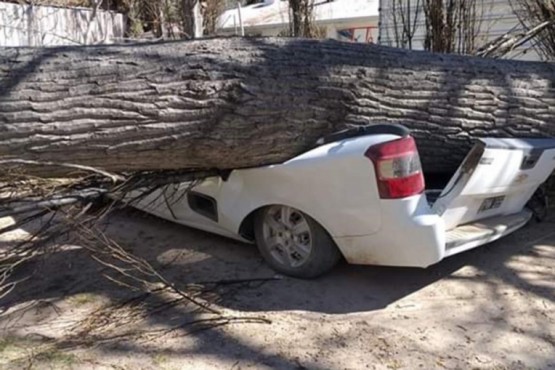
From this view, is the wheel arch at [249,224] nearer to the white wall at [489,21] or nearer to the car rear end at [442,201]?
the car rear end at [442,201]

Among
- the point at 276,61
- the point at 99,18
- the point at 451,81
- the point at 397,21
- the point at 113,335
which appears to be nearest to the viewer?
the point at 113,335

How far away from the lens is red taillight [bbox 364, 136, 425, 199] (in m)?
3.37

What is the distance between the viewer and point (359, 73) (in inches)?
161

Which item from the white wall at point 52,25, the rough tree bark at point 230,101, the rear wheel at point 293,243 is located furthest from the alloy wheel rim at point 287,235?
the white wall at point 52,25

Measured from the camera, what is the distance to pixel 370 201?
137 inches

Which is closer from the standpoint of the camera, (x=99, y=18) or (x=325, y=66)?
(x=325, y=66)

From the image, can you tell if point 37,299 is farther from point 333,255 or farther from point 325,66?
point 325,66

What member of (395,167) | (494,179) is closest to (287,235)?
(395,167)

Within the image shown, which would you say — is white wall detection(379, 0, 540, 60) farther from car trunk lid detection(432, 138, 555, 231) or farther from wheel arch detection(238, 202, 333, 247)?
wheel arch detection(238, 202, 333, 247)

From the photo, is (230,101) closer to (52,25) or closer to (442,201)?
(442,201)

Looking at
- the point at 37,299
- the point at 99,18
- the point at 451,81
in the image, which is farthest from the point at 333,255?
the point at 99,18

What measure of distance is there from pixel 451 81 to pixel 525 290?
169 centimetres

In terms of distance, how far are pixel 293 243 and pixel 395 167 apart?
101 centimetres

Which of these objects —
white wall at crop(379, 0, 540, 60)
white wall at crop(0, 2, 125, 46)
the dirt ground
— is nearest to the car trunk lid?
the dirt ground
